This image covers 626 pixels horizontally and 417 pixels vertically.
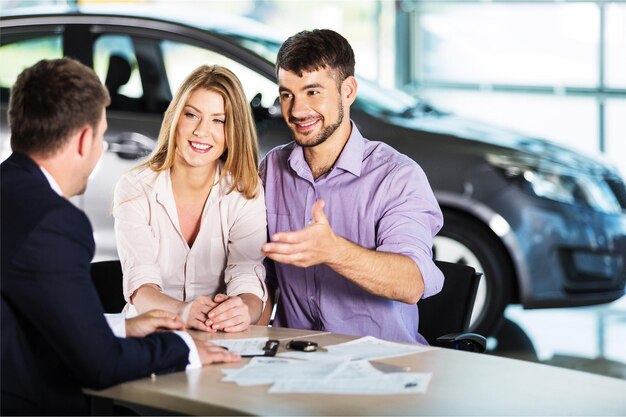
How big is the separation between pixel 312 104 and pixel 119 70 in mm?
2499

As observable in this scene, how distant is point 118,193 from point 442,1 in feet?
26.5

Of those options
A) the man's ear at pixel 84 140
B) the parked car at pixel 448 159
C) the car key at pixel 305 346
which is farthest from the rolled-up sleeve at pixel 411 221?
the parked car at pixel 448 159

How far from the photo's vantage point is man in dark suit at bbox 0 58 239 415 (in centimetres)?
232

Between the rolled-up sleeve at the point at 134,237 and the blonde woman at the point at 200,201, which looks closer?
the rolled-up sleeve at the point at 134,237

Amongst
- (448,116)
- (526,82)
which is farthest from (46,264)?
(526,82)

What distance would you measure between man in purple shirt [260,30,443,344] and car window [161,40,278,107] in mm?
2044

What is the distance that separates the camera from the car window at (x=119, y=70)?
18.5 ft

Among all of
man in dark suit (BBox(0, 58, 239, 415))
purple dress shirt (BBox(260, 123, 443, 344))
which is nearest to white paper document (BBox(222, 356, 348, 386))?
man in dark suit (BBox(0, 58, 239, 415))

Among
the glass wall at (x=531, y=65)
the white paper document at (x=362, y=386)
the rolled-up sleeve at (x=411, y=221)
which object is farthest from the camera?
the glass wall at (x=531, y=65)

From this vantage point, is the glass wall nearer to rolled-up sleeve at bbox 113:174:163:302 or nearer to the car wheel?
the car wheel

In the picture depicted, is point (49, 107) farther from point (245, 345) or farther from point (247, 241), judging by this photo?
point (247, 241)

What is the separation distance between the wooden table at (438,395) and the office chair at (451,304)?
2.55 ft

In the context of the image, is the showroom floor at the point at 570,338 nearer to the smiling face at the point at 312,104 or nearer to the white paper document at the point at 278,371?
the smiling face at the point at 312,104

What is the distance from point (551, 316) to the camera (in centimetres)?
631
